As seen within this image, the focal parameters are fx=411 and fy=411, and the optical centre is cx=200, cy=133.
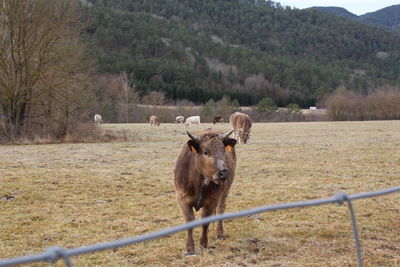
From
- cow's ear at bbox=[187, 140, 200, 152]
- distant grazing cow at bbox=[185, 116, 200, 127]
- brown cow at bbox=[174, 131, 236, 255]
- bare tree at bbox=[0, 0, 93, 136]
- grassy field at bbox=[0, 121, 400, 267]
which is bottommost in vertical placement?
grassy field at bbox=[0, 121, 400, 267]

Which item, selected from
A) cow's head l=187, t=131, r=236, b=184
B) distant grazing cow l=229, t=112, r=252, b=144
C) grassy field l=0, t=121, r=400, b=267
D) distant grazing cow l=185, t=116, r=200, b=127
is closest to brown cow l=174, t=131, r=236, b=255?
cow's head l=187, t=131, r=236, b=184

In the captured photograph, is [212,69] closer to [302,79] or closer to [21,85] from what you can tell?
[302,79]

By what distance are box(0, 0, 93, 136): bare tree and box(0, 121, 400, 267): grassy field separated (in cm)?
994

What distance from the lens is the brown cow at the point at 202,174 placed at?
551cm

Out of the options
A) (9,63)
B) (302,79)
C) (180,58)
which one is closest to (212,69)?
(180,58)

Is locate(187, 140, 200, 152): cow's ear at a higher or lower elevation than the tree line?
lower

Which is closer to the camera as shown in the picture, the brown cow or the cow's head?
the cow's head

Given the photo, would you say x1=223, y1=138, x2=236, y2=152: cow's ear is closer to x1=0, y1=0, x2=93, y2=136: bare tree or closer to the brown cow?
the brown cow

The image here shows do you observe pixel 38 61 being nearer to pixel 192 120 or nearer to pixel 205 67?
pixel 192 120

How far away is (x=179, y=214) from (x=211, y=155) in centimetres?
274

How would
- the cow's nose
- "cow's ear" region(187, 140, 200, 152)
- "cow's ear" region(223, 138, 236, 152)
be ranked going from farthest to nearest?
"cow's ear" region(223, 138, 236, 152) < "cow's ear" region(187, 140, 200, 152) < the cow's nose

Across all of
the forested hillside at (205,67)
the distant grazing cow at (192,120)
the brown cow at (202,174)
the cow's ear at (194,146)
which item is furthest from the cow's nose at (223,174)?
the forested hillside at (205,67)

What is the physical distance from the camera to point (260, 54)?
531ft

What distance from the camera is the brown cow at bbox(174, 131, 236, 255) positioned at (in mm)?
5508
